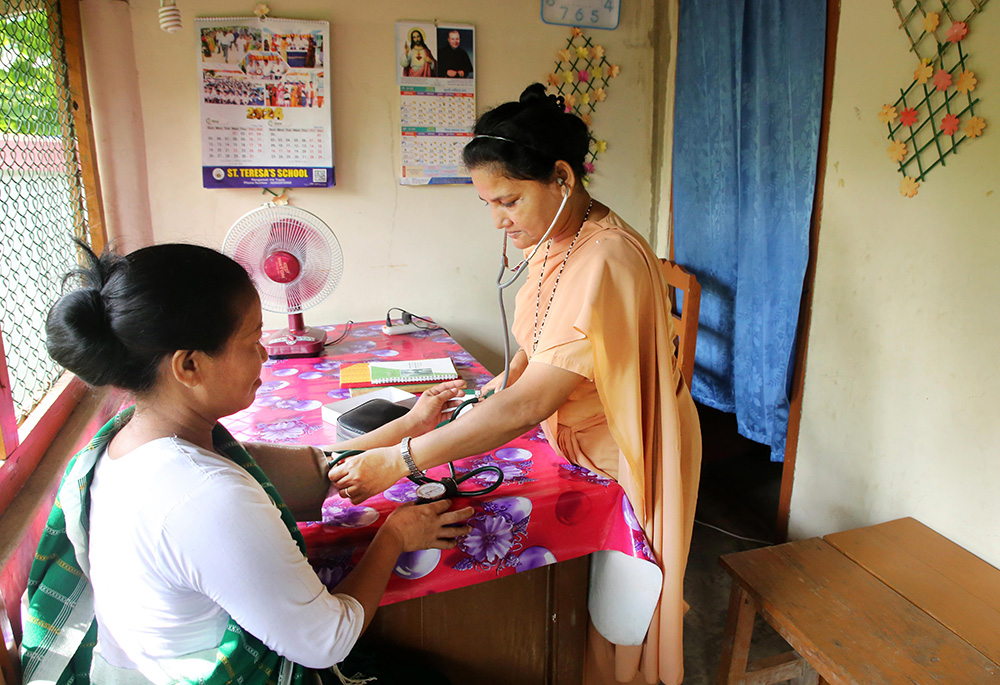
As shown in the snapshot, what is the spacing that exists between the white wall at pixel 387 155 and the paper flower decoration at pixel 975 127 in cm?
157

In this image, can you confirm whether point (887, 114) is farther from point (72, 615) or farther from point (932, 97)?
point (72, 615)

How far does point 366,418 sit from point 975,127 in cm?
150

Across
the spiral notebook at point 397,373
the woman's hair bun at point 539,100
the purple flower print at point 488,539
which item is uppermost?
the woman's hair bun at point 539,100

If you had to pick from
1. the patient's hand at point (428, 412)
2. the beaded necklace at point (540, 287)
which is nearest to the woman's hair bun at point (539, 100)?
the beaded necklace at point (540, 287)

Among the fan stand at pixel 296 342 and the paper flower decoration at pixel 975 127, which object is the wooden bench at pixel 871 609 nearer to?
the paper flower decoration at pixel 975 127

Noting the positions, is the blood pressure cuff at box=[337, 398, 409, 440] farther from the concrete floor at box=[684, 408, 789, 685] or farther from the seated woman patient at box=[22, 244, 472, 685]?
the concrete floor at box=[684, 408, 789, 685]

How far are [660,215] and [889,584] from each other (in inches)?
75.8

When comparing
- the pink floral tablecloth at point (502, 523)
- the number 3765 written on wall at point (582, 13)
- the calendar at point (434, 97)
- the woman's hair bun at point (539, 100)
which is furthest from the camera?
the number 3765 written on wall at point (582, 13)

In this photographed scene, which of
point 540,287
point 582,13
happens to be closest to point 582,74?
point 582,13

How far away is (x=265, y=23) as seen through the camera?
7.66ft

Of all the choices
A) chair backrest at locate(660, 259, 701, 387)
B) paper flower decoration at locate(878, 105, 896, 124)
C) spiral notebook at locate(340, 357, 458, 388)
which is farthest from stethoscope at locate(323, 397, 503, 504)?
paper flower decoration at locate(878, 105, 896, 124)

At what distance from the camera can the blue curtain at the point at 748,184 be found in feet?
6.31

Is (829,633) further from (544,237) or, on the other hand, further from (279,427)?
(279,427)

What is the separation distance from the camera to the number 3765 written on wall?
2.64 m
